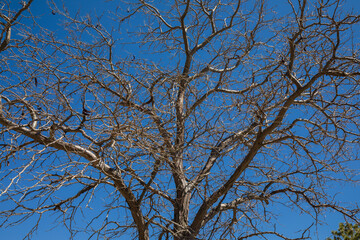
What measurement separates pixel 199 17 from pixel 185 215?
4.11 metres

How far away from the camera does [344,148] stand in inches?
246

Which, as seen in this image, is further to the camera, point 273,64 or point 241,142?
point 241,142

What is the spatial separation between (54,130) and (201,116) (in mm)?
2156

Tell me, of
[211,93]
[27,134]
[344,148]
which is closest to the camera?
[27,134]

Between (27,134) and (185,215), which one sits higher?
(27,134)

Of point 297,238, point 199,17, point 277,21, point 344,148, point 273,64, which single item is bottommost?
point 297,238

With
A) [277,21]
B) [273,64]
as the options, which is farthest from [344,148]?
[277,21]

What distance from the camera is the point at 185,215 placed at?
20.6ft

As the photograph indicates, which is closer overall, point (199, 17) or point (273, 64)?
point (273, 64)

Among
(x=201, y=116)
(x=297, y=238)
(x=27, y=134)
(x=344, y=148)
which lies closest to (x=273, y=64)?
(x=201, y=116)

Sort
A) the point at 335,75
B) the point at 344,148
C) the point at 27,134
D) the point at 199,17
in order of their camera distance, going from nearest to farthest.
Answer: the point at 27,134 → the point at 335,75 → the point at 344,148 → the point at 199,17

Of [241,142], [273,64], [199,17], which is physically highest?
[199,17]

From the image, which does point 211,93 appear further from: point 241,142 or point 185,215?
point 185,215

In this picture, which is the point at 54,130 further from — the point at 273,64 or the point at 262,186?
the point at 262,186
